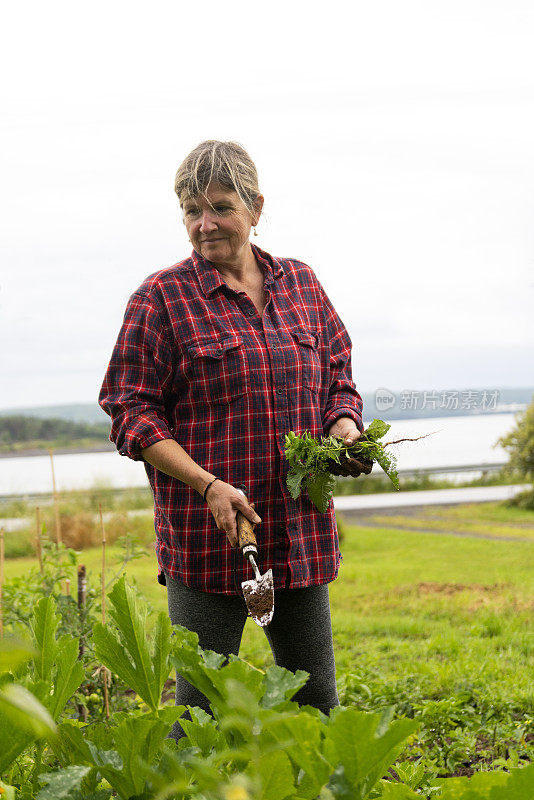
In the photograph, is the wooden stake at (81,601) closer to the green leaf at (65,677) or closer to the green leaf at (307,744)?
the green leaf at (65,677)

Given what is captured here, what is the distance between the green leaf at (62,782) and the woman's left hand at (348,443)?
132 centimetres

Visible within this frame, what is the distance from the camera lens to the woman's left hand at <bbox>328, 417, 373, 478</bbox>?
2070 mm

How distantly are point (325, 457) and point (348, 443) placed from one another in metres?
0.11

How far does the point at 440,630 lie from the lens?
5043mm

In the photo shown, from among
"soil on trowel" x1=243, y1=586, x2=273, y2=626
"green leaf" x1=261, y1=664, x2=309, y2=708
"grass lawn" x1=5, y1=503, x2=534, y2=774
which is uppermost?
"green leaf" x1=261, y1=664, x2=309, y2=708

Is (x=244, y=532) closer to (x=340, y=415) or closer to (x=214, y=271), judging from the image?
(x=340, y=415)

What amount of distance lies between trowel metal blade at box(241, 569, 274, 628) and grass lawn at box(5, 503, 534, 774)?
1078 millimetres

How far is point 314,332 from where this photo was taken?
232 centimetres

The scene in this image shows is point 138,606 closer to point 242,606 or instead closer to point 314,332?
point 242,606

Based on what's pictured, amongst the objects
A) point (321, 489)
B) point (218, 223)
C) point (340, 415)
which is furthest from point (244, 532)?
point (218, 223)

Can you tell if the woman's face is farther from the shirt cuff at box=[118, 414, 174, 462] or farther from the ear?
the shirt cuff at box=[118, 414, 174, 462]

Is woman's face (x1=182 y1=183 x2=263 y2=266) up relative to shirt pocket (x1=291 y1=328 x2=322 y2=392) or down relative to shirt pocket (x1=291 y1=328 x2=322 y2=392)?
up

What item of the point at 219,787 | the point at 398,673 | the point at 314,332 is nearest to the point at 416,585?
the point at 398,673

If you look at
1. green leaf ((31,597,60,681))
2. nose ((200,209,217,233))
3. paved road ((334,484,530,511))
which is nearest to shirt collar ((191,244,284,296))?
nose ((200,209,217,233))
